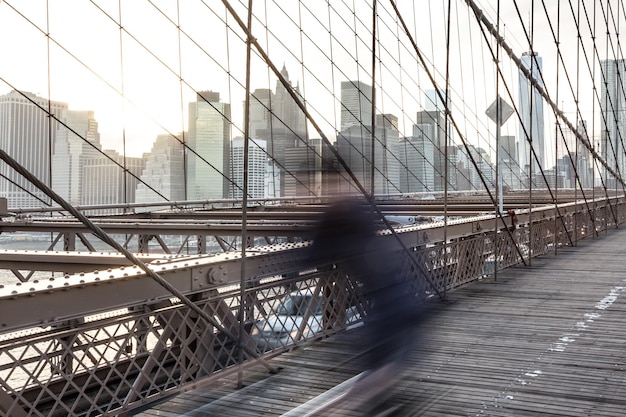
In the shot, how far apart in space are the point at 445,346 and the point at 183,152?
31.8 feet

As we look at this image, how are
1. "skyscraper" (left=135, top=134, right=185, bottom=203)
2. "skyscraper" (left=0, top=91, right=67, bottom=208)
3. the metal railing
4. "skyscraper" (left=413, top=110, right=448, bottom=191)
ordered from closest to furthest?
the metal railing, "skyscraper" (left=0, top=91, right=67, bottom=208), "skyscraper" (left=135, top=134, right=185, bottom=203), "skyscraper" (left=413, top=110, right=448, bottom=191)

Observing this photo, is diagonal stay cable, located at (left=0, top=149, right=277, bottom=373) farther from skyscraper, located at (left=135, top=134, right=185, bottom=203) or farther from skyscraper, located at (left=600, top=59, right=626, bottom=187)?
skyscraper, located at (left=600, top=59, right=626, bottom=187)

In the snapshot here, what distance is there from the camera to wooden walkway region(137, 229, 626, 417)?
12.0 ft

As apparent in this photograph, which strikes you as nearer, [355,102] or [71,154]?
[71,154]

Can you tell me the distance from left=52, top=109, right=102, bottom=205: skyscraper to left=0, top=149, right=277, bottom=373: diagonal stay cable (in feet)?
27.2

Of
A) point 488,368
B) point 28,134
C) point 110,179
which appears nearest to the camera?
point 488,368

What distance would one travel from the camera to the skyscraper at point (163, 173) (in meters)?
13.1

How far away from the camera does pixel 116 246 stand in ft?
9.89

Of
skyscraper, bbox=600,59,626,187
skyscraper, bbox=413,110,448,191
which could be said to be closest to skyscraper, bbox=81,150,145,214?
skyscraper, bbox=413,110,448,191

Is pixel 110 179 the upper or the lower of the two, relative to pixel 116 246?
upper

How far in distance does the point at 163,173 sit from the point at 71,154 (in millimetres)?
2185

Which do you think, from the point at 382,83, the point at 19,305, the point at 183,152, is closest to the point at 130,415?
the point at 19,305

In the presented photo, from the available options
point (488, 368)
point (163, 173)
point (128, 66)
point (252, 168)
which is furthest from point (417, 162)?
point (488, 368)

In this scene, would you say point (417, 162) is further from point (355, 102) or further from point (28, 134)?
point (28, 134)
